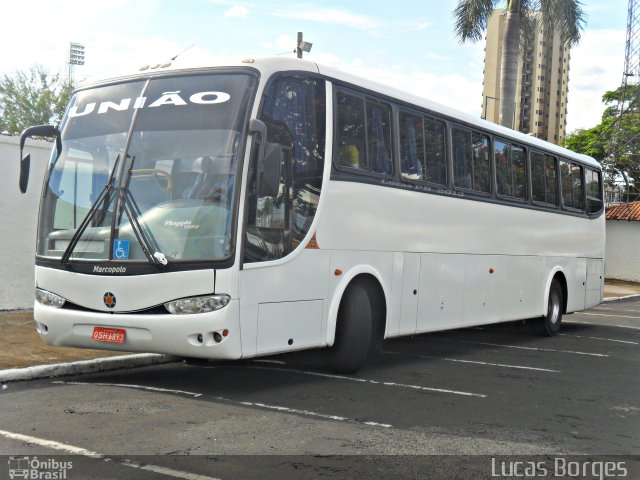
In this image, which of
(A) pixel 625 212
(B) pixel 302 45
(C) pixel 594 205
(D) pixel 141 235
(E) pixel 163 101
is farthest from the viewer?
(A) pixel 625 212

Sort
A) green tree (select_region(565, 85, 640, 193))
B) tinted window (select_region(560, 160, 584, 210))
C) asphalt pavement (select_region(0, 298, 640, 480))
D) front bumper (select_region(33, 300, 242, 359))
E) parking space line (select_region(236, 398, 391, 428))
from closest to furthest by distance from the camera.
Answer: asphalt pavement (select_region(0, 298, 640, 480)) → parking space line (select_region(236, 398, 391, 428)) → front bumper (select_region(33, 300, 242, 359)) → tinted window (select_region(560, 160, 584, 210)) → green tree (select_region(565, 85, 640, 193))

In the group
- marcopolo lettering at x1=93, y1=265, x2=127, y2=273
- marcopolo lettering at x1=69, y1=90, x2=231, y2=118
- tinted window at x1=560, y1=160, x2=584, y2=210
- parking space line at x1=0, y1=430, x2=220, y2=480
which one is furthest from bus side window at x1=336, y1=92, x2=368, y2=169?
tinted window at x1=560, y1=160, x2=584, y2=210

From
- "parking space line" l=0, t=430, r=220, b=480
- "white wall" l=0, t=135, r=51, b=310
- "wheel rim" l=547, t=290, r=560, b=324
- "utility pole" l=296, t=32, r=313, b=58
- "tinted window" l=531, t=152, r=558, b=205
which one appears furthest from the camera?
"utility pole" l=296, t=32, r=313, b=58

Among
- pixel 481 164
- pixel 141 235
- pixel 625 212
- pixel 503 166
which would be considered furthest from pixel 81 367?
pixel 625 212

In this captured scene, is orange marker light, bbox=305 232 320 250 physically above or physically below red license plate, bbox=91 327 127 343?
above

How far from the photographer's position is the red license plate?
8.26 metres

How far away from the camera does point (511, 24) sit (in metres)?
27.6

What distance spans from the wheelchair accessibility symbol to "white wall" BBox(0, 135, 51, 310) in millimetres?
6128

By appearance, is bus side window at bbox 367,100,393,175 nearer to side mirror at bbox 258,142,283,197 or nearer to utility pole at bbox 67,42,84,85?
side mirror at bbox 258,142,283,197

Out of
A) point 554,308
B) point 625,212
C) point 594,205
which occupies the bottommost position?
point 554,308

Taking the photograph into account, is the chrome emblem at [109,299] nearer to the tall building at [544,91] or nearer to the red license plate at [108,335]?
the red license plate at [108,335]

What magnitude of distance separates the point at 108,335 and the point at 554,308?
10132mm

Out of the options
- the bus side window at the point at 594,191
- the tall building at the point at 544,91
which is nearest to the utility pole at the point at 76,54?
the bus side window at the point at 594,191

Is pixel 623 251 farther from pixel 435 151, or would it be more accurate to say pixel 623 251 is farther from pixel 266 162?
pixel 266 162
